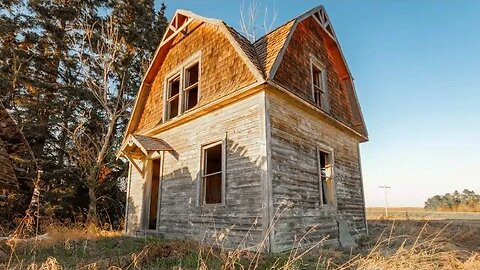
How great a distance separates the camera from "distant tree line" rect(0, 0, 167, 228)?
51.0ft

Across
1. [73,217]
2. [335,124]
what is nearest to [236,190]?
[335,124]

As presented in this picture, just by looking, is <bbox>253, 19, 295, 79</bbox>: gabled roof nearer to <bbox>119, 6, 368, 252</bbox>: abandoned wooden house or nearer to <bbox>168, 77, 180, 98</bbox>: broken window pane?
<bbox>119, 6, 368, 252</bbox>: abandoned wooden house

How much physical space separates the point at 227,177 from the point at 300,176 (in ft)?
6.52

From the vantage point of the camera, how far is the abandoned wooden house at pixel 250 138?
7488mm

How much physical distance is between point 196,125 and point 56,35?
1334 centimetres

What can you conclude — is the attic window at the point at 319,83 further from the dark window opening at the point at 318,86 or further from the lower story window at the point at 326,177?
the lower story window at the point at 326,177

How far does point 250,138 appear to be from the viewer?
777cm

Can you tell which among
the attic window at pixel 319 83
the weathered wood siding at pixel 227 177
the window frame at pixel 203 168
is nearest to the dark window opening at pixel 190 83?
the weathered wood siding at pixel 227 177

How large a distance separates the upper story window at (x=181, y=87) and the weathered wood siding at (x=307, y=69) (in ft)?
10.4

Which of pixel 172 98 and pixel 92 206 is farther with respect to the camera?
pixel 92 206

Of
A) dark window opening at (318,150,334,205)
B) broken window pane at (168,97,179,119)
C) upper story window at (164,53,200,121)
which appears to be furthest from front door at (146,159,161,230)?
dark window opening at (318,150,334,205)

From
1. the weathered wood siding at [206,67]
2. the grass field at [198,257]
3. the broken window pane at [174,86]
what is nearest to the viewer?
the grass field at [198,257]

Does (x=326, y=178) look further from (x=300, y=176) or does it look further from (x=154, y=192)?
(x=154, y=192)

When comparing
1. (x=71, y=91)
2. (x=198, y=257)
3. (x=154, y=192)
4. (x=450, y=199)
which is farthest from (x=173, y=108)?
(x=450, y=199)
